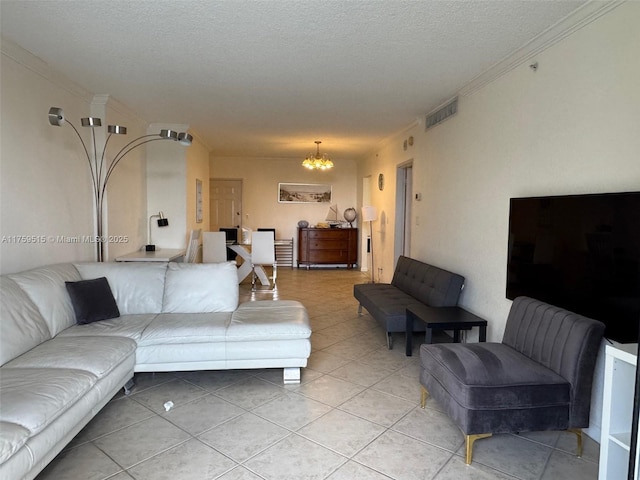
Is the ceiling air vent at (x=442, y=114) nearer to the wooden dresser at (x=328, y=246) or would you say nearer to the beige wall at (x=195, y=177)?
the beige wall at (x=195, y=177)

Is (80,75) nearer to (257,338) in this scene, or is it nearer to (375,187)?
(257,338)

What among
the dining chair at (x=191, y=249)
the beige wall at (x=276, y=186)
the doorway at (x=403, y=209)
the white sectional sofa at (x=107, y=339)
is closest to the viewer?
the white sectional sofa at (x=107, y=339)

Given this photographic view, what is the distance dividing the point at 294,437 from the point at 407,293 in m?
2.58

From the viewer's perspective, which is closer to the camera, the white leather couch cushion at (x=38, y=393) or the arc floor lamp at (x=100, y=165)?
the white leather couch cushion at (x=38, y=393)

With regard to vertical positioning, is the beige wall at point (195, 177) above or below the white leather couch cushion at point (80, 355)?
above

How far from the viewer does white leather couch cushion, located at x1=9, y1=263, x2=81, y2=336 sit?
2660mm

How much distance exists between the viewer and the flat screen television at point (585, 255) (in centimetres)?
195

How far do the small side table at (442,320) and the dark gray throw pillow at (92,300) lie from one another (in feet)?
8.27

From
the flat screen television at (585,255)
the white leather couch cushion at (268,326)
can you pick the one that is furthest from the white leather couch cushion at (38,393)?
the flat screen television at (585,255)

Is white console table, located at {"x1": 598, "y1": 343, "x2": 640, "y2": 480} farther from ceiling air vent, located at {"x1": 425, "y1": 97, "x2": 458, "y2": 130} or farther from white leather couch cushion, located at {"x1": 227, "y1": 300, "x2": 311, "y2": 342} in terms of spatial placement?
ceiling air vent, located at {"x1": 425, "y1": 97, "x2": 458, "y2": 130}

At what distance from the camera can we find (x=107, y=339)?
2.62 m

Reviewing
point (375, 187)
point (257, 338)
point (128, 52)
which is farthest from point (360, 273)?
point (128, 52)

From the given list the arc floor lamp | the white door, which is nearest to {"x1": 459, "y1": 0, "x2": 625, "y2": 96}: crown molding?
the arc floor lamp

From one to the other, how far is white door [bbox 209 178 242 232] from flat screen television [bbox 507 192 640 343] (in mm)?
7312
